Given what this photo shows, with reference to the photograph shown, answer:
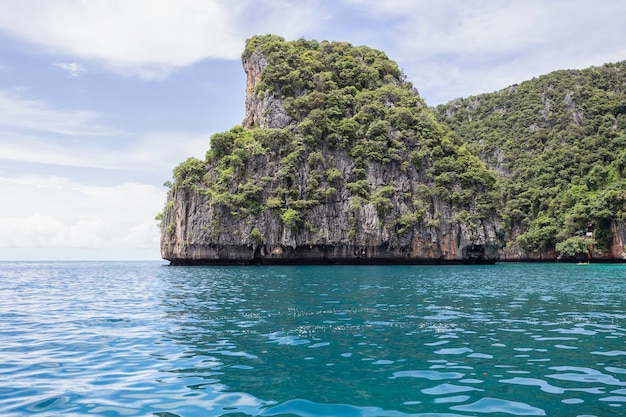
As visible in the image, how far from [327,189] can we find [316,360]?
53.7m

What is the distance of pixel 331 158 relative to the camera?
66188 millimetres

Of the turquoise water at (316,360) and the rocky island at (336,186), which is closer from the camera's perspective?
the turquoise water at (316,360)

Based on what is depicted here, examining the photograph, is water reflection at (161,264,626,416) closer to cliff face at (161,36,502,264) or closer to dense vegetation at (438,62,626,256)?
cliff face at (161,36,502,264)

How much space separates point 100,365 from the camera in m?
8.23

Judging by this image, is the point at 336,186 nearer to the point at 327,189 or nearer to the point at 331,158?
the point at 327,189

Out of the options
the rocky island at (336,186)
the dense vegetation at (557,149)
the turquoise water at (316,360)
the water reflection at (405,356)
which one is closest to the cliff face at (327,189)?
the rocky island at (336,186)

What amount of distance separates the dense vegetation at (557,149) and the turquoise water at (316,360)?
67.8 m

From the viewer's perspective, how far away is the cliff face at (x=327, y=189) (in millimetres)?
59375

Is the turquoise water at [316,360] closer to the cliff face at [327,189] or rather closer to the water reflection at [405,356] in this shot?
the water reflection at [405,356]

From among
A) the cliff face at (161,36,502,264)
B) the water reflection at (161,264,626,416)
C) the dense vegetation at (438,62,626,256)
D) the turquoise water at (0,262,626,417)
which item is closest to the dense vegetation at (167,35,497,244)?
the cliff face at (161,36,502,264)

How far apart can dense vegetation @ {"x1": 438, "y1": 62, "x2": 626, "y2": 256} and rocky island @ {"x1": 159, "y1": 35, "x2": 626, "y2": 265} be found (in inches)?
34.4

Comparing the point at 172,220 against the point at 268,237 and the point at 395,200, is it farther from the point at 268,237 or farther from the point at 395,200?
the point at 395,200

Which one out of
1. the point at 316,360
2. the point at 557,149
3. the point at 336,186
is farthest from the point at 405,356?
the point at 557,149

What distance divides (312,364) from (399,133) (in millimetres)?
63521
